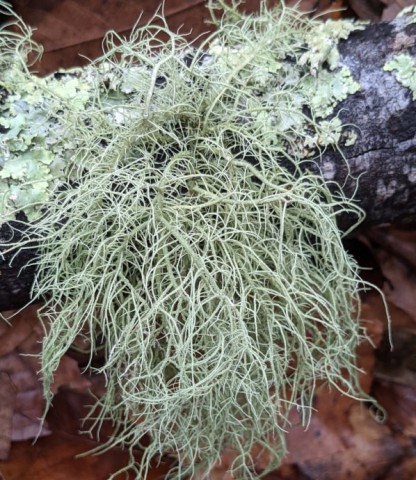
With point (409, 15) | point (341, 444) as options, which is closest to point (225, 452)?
point (341, 444)

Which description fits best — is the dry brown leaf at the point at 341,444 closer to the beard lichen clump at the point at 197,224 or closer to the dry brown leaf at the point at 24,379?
the beard lichen clump at the point at 197,224

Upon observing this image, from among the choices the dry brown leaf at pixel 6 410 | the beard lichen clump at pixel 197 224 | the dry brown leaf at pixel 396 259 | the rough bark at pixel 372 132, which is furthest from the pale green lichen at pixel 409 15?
the dry brown leaf at pixel 6 410

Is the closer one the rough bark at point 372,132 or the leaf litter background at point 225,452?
the rough bark at point 372,132

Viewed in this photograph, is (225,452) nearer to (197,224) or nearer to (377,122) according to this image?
(197,224)

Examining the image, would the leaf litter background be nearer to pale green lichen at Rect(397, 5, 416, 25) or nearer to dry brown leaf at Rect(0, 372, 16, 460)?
dry brown leaf at Rect(0, 372, 16, 460)

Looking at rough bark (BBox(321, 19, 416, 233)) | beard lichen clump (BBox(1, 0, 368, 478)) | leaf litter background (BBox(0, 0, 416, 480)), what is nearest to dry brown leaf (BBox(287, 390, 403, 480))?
leaf litter background (BBox(0, 0, 416, 480))
